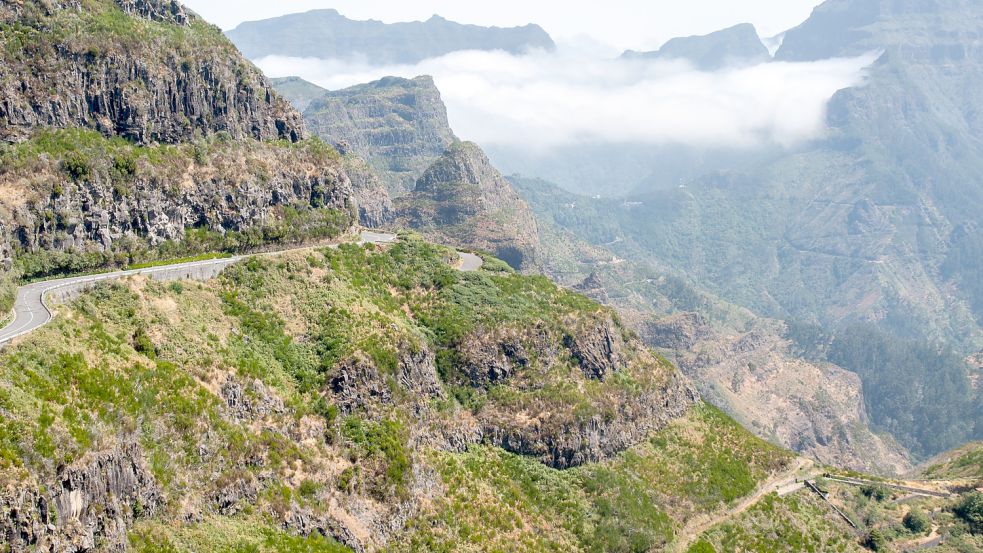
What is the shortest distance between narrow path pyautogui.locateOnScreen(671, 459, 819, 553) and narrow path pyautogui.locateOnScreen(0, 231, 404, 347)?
75709mm

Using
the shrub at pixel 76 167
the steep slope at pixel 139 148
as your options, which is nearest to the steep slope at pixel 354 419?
the steep slope at pixel 139 148

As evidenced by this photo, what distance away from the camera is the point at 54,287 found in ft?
297

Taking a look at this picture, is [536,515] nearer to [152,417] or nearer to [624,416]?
[624,416]

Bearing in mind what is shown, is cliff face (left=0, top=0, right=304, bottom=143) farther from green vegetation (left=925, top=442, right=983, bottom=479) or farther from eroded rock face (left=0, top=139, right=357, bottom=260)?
green vegetation (left=925, top=442, right=983, bottom=479)

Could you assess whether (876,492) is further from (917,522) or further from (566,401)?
(566,401)

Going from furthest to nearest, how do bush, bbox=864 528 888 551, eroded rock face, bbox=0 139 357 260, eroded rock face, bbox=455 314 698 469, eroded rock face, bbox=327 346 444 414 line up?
bush, bbox=864 528 888 551, eroded rock face, bbox=455 314 698 469, eroded rock face, bbox=327 346 444 414, eroded rock face, bbox=0 139 357 260

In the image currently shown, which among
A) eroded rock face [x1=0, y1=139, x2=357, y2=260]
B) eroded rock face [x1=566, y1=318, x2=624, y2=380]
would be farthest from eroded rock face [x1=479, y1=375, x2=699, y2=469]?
eroded rock face [x1=0, y1=139, x2=357, y2=260]

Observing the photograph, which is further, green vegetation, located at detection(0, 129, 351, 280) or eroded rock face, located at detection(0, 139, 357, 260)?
green vegetation, located at detection(0, 129, 351, 280)

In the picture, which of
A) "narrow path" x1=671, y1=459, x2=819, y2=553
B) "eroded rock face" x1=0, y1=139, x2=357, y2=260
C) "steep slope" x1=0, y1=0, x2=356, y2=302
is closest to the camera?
"eroded rock face" x1=0, y1=139, x2=357, y2=260

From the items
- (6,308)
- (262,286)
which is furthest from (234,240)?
(6,308)

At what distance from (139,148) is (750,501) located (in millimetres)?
110345

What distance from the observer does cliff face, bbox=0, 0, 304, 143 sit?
4208 inches

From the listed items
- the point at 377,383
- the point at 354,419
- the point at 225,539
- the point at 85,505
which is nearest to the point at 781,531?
the point at 377,383

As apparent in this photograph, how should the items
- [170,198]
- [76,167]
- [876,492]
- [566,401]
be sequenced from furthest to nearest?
[876,492], [566,401], [170,198], [76,167]
